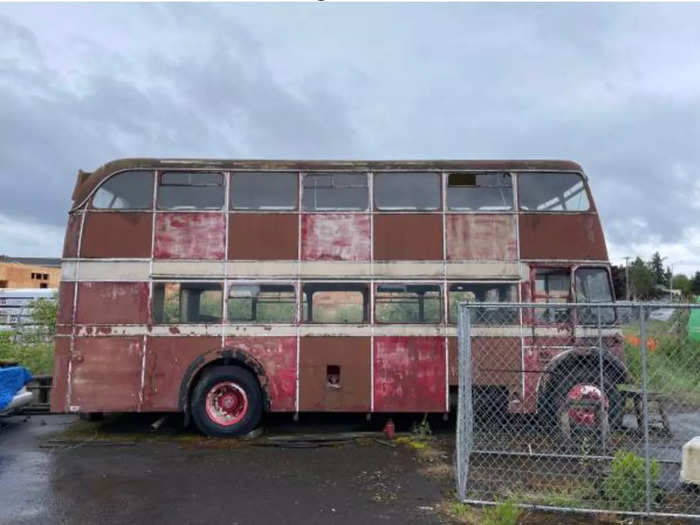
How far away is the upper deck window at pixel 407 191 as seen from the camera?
873 cm

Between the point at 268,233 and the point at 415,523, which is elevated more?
the point at 268,233

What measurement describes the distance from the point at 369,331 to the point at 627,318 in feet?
13.3

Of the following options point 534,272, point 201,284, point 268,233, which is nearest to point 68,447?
point 201,284

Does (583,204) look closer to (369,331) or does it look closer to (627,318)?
(627,318)

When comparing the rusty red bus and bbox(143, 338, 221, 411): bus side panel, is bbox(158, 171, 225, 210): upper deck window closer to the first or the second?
the rusty red bus

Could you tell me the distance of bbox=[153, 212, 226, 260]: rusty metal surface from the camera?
8586 mm

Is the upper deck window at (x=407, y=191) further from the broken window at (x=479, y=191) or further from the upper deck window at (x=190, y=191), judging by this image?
the upper deck window at (x=190, y=191)

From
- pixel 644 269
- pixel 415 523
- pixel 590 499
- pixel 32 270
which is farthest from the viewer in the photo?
pixel 644 269

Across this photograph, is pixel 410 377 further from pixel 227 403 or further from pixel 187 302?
pixel 187 302

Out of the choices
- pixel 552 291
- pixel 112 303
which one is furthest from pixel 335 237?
pixel 112 303

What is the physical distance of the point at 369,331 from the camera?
8.52 m

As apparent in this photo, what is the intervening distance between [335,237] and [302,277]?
850mm

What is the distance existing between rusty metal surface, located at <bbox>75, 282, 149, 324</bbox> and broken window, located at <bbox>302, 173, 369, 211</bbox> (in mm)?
3056

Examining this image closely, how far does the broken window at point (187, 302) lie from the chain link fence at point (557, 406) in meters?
4.16
